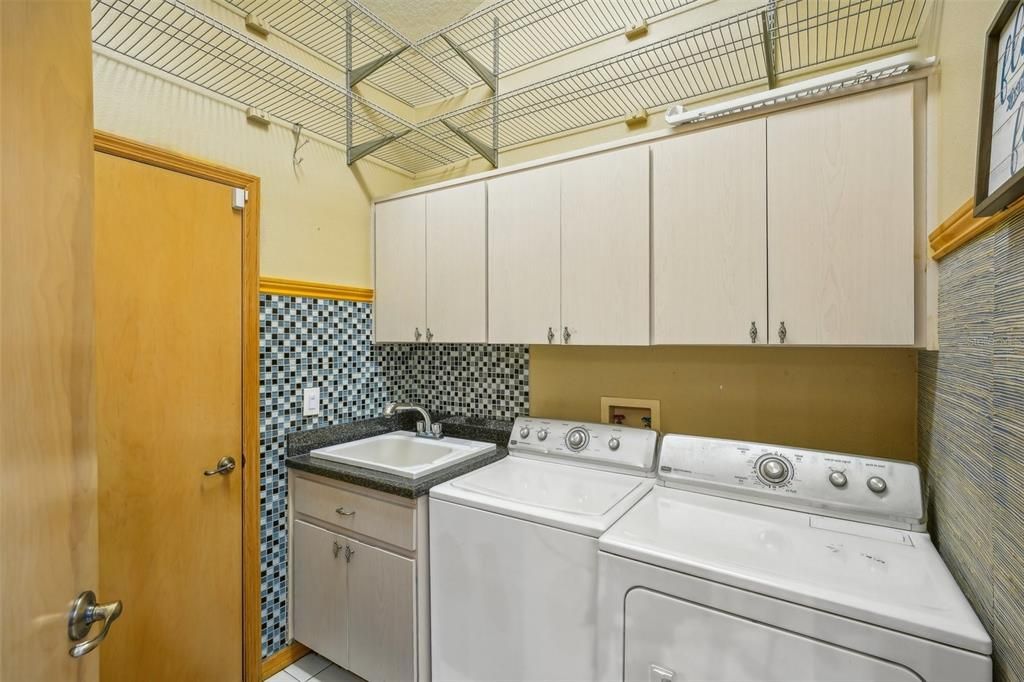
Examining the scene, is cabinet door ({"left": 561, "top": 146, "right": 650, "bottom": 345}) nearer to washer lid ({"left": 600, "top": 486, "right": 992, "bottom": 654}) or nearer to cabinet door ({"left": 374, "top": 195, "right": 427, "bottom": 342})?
washer lid ({"left": 600, "top": 486, "right": 992, "bottom": 654})

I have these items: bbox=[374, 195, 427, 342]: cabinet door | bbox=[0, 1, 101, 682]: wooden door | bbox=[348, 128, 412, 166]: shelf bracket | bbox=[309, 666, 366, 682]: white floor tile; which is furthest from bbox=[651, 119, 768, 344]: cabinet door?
bbox=[309, 666, 366, 682]: white floor tile

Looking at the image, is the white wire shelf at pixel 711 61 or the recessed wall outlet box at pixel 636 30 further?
the recessed wall outlet box at pixel 636 30

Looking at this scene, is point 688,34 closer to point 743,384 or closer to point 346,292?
point 743,384

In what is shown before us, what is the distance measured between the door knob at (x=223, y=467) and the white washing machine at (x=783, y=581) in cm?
152

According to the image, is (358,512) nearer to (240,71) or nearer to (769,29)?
(240,71)

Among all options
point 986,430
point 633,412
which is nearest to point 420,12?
point 633,412

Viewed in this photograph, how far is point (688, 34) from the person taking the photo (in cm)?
157

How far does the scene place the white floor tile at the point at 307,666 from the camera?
2020 millimetres

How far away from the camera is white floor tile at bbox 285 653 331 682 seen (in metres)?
2.02

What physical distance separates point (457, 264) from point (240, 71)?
1171 mm

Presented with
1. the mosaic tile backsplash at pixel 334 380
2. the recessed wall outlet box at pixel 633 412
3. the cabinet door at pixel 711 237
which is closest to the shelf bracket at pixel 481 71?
the cabinet door at pixel 711 237

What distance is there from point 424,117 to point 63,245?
7.84 feet

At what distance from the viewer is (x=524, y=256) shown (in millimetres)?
1970

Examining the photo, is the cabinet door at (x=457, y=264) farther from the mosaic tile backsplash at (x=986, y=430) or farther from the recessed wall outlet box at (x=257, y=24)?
the mosaic tile backsplash at (x=986, y=430)
